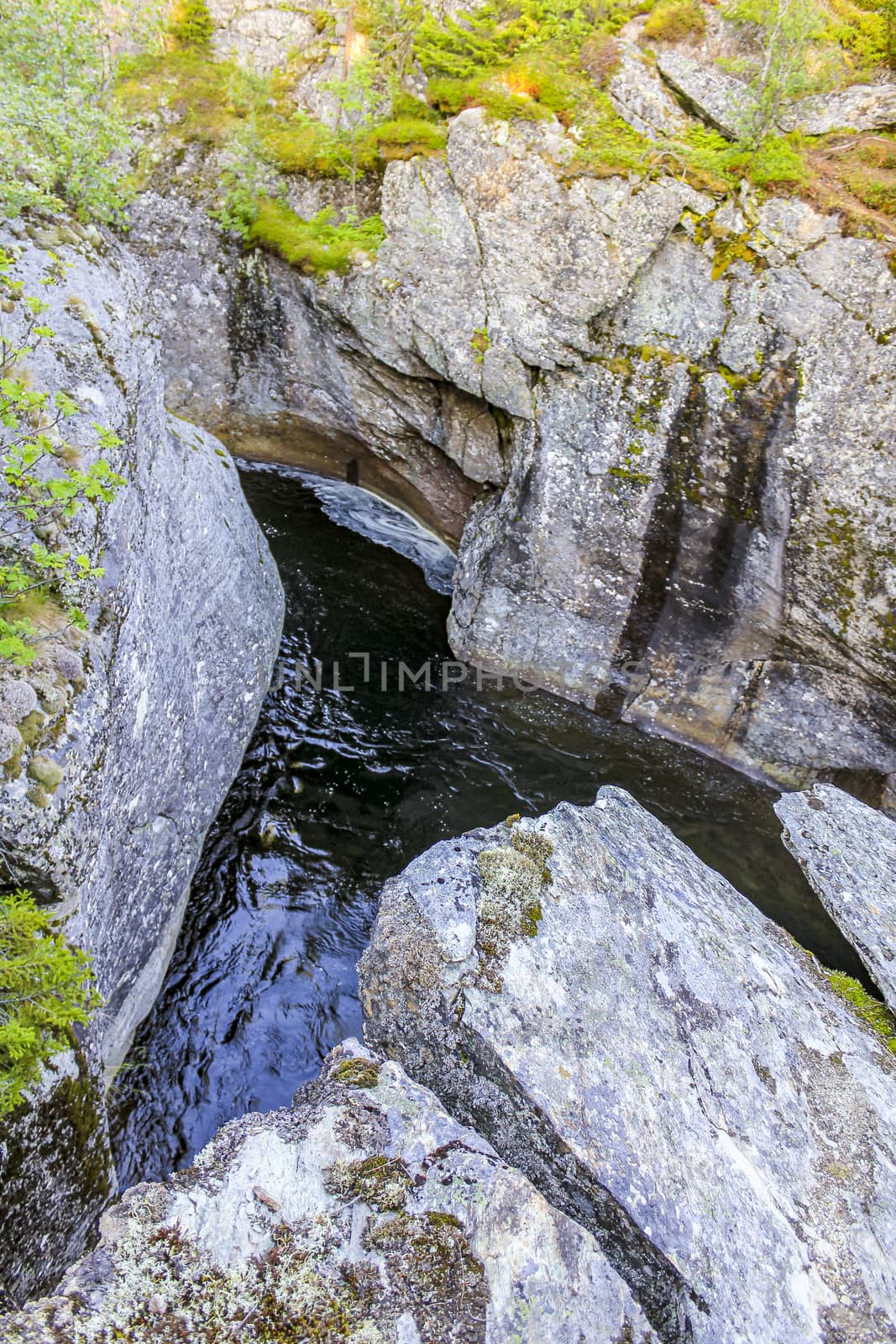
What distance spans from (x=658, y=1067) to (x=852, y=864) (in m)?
3.17

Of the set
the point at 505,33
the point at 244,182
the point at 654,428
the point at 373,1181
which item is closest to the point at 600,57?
the point at 505,33

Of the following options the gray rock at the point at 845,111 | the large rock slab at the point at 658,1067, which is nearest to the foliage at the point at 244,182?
the gray rock at the point at 845,111

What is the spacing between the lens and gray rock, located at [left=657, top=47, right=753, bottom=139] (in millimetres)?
10852

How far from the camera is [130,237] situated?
49.4 feet

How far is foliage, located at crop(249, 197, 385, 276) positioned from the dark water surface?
197 inches

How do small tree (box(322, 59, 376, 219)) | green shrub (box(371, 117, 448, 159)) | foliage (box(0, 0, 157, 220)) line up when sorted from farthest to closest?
small tree (box(322, 59, 376, 219)) < green shrub (box(371, 117, 448, 159)) < foliage (box(0, 0, 157, 220))

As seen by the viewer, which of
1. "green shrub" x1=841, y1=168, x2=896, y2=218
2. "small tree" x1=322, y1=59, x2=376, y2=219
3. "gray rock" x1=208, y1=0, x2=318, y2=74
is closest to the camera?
"green shrub" x1=841, y1=168, x2=896, y2=218

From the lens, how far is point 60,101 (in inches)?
366

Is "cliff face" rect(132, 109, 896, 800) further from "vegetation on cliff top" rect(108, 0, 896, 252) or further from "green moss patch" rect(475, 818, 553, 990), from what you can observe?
"green moss patch" rect(475, 818, 553, 990)

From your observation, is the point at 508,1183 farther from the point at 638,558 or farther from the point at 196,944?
the point at 638,558

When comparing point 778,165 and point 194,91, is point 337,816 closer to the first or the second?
point 778,165

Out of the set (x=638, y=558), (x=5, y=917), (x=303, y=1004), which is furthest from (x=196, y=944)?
(x=638, y=558)

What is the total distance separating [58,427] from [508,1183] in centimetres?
657

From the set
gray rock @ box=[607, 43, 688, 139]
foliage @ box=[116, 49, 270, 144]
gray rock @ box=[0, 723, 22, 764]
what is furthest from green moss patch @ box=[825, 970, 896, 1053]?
foliage @ box=[116, 49, 270, 144]
